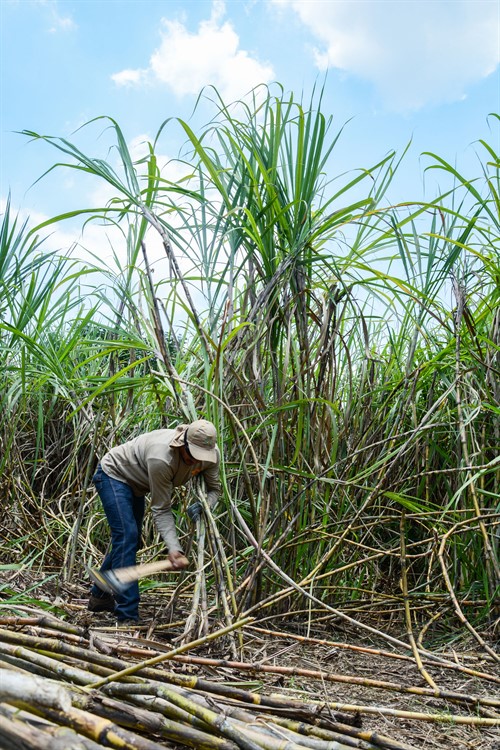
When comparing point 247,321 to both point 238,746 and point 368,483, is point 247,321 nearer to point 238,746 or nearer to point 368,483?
point 368,483

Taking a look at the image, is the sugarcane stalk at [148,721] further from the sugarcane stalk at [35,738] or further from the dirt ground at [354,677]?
the dirt ground at [354,677]

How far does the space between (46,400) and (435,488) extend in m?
2.58

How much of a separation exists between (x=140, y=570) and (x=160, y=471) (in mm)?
421

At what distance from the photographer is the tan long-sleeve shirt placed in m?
2.65

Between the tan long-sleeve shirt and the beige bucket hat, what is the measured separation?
0.04 metres

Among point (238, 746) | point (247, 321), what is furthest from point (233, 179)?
point (238, 746)

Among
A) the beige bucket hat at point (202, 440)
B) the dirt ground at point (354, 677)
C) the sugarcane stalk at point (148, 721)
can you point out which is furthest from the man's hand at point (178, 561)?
the sugarcane stalk at point (148, 721)

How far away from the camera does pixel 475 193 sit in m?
2.95

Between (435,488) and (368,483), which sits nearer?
(368,483)

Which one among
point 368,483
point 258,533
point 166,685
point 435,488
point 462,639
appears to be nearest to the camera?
point 166,685

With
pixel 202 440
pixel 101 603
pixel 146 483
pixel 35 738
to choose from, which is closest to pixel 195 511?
pixel 202 440

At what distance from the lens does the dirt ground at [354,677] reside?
6.18 feet

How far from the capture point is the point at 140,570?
2.70 meters

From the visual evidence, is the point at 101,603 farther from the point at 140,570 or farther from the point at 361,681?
the point at 361,681
